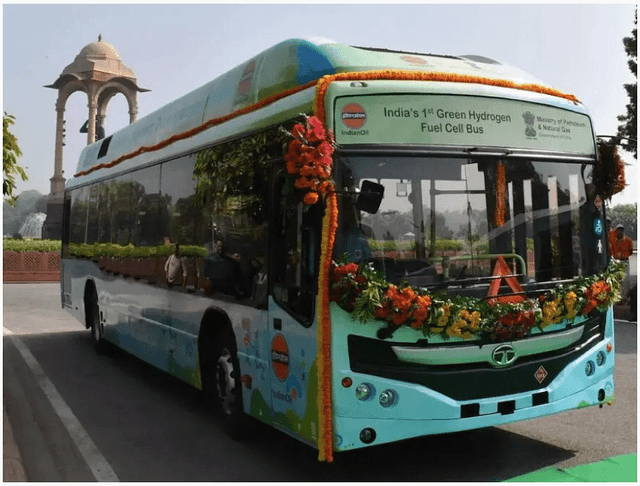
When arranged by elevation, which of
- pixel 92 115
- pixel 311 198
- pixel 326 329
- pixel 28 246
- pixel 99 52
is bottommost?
pixel 326 329

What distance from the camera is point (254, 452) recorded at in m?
6.75

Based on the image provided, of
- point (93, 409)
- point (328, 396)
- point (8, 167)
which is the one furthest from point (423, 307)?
point (8, 167)

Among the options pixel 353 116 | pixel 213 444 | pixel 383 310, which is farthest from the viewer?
pixel 213 444

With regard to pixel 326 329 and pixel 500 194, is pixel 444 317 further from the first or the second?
pixel 500 194

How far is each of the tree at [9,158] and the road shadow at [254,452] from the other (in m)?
3.07

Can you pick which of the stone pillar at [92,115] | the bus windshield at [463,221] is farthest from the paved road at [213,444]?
the stone pillar at [92,115]

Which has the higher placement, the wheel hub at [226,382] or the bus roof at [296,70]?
the bus roof at [296,70]

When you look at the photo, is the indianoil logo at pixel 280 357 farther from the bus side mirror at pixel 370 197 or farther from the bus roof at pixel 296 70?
the bus roof at pixel 296 70

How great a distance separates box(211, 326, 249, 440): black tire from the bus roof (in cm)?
190

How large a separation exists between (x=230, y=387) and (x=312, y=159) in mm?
2687

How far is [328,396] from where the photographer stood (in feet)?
17.7

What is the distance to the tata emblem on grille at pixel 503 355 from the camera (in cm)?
570

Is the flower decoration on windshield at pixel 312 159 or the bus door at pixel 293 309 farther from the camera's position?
the bus door at pixel 293 309

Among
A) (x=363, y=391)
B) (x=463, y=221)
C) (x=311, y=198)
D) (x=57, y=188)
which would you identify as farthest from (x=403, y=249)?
(x=57, y=188)
